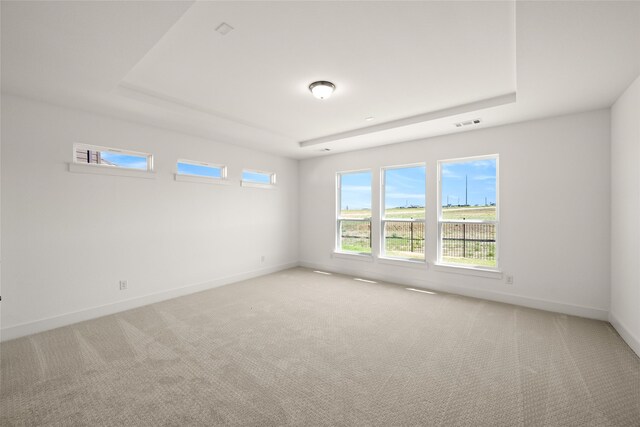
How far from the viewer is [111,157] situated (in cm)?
381

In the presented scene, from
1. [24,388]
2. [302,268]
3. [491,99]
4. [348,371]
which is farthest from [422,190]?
[24,388]

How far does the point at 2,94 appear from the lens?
9.79ft

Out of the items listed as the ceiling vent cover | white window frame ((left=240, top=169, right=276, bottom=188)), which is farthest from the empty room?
white window frame ((left=240, top=169, right=276, bottom=188))

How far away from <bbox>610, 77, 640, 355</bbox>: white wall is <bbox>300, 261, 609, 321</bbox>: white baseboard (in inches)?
9.0

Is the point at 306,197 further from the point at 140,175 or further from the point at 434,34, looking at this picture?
the point at 434,34

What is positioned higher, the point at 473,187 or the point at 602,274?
the point at 473,187

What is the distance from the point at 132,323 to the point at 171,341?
2.81 ft

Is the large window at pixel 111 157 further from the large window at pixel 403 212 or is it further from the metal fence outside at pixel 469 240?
the metal fence outside at pixel 469 240

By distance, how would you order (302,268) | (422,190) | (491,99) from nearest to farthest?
(491,99) < (422,190) < (302,268)

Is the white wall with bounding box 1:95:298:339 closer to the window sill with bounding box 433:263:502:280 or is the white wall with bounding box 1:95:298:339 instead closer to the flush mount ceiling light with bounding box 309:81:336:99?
the flush mount ceiling light with bounding box 309:81:336:99

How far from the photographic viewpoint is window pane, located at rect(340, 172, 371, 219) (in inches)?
229

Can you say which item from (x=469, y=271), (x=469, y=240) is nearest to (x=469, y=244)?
(x=469, y=240)

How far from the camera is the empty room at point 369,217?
76.5 inches

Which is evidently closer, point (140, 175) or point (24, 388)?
point (24, 388)
